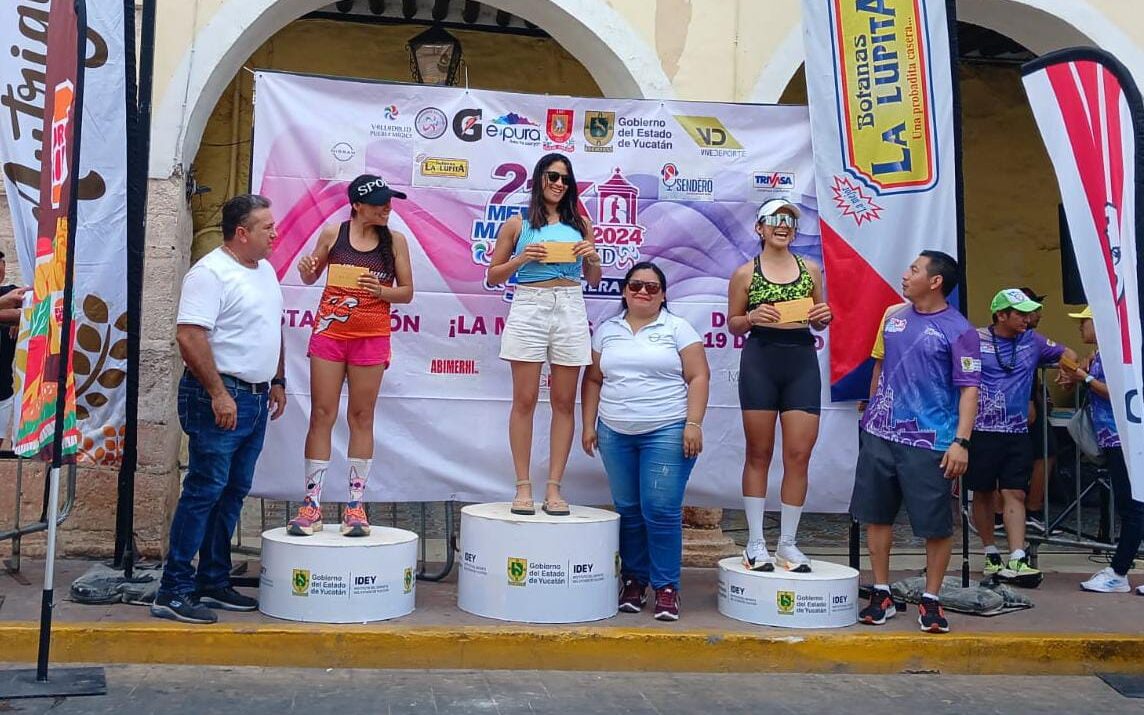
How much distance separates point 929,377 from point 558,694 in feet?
7.80

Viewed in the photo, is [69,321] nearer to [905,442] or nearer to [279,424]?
[279,424]

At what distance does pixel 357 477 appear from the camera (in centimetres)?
601

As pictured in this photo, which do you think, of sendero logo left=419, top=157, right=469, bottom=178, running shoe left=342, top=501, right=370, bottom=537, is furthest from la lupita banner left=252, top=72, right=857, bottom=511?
running shoe left=342, top=501, right=370, bottom=537

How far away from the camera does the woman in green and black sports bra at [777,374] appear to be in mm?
6066

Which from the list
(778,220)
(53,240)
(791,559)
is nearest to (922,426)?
(791,559)

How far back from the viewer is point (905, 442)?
231 inches

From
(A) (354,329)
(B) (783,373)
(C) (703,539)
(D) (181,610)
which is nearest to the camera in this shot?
(D) (181,610)

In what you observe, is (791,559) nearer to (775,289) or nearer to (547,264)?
(775,289)

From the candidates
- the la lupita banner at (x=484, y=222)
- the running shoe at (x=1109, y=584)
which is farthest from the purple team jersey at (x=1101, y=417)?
the la lupita banner at (x=484, y=222)

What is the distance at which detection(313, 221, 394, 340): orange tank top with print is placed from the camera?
5.90 m

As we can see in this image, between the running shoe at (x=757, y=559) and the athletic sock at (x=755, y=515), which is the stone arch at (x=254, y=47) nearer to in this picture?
the athletic sock at (x=755, y=515)

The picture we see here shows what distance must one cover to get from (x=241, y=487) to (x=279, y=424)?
742 millimetres

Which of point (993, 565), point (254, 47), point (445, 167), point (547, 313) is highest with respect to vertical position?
point (254, 47)

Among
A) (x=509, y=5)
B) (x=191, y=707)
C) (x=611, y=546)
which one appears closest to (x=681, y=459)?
(x=611, y=546)
